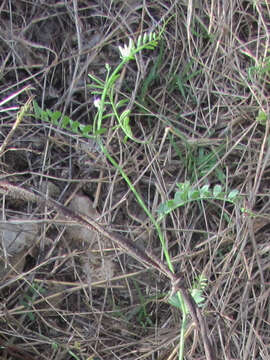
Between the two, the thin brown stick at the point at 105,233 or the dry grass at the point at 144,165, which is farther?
the dry grass at the point at 144,165

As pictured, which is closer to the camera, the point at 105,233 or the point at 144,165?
the point at 105,233

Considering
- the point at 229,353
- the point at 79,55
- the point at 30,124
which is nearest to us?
the point at 229,353

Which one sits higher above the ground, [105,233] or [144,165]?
[105,233]

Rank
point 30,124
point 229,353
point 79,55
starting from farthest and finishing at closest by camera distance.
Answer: point 79,55, point 30,124, point 229,353

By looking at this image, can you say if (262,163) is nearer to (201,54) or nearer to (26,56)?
(201,54)

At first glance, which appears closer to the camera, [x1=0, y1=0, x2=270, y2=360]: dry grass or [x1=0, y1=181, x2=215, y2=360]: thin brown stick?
[x1=0, y1=181, x2=215, y2=360]: thin brown stick

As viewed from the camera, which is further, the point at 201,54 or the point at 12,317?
the point at 201,54

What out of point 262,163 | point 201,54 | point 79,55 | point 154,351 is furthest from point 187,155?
point 154,351

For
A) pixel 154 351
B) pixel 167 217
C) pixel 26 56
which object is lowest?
pixel 154 351
